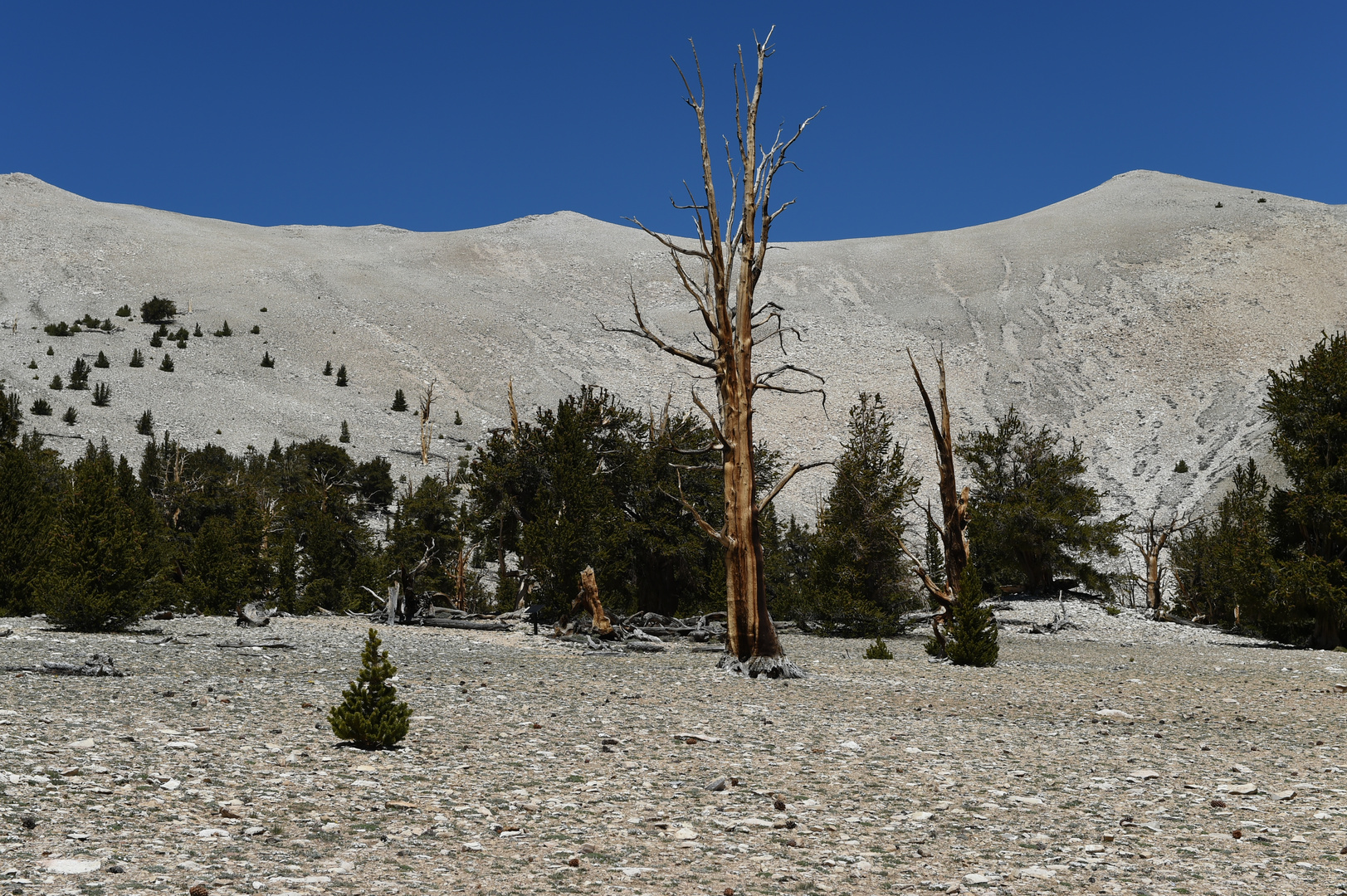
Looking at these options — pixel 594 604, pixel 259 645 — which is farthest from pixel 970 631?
pixel 259 645

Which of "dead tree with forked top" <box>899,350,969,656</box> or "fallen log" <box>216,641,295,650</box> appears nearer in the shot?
"fallen log" <box>216,641,295,650</box>

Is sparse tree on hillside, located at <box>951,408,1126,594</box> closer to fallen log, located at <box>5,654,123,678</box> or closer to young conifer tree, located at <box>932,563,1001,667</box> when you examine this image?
young conifer tree, located at <box>932,563,1001,667</box>

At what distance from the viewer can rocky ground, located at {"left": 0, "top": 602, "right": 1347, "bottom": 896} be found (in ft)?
16.5

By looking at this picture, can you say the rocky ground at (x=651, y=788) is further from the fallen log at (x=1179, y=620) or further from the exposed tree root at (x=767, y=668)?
the fallen log at (x=1179, y=620)

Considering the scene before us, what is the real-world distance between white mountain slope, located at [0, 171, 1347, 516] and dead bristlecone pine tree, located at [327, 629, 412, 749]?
48.5m

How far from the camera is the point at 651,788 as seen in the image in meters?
7.02

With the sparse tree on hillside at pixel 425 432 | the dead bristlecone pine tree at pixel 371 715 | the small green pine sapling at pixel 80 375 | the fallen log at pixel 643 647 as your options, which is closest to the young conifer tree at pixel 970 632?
the fallen log at pixel 643 647

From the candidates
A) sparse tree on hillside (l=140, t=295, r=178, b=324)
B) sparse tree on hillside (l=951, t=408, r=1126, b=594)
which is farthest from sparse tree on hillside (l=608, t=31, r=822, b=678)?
sparse tree on hillside (l=140, t=295, r=178, b=324)

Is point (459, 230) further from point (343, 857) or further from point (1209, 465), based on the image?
point (343, 857)

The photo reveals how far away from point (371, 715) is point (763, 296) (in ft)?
295

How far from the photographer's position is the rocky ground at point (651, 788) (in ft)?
16.5

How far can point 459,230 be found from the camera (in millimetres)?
125750

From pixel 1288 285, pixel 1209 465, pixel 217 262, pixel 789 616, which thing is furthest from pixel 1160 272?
pixel 217 262

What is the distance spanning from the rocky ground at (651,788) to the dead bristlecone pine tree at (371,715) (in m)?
0.22
